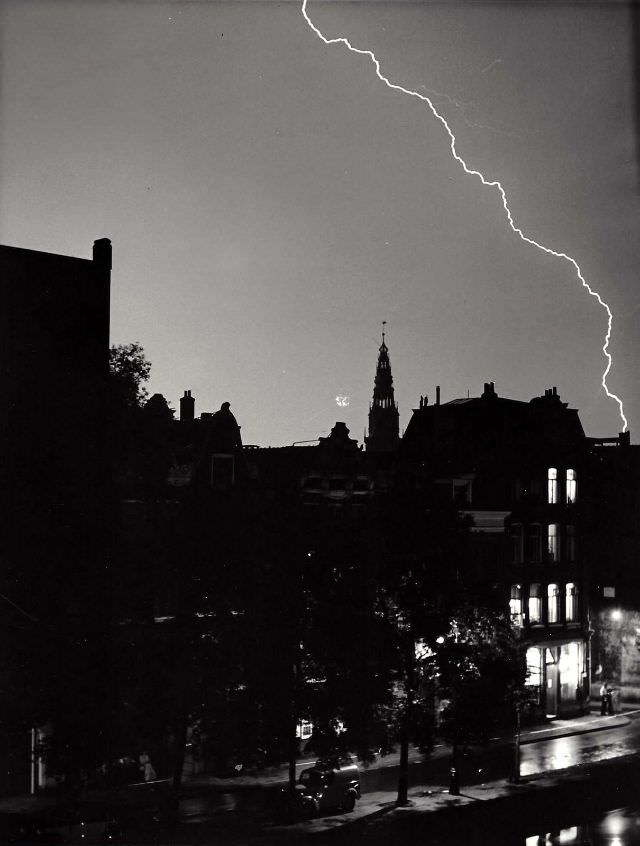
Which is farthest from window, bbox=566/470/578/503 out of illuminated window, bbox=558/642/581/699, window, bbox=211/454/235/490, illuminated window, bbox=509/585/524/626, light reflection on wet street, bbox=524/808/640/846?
light reflection on wet street, bbox=524/808/640/846

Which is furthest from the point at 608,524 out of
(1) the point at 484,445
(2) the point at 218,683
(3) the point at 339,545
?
(2) the point at 218,683

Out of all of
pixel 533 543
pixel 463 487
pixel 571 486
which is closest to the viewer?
pixel 463 487

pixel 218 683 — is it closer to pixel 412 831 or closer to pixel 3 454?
pixel 412 831

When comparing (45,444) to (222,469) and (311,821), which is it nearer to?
(311,821)

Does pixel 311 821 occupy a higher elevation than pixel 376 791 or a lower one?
higher

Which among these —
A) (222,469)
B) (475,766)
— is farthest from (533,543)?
(222,469)

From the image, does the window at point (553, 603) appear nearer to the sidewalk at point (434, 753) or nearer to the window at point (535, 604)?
the window at point (535, 604)
